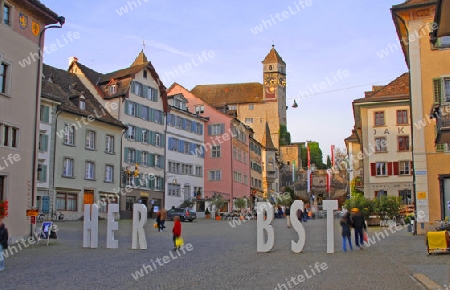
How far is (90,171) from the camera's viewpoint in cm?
5312

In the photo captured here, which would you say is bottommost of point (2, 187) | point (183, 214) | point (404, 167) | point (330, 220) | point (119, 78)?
point (183, 214)

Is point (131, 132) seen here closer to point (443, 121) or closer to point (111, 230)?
point (111, 230)

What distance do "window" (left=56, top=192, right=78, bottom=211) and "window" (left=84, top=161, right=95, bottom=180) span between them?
2244 millimetres

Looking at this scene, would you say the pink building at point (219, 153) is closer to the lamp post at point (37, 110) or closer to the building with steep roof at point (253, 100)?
the lamp post at point (37, 110)

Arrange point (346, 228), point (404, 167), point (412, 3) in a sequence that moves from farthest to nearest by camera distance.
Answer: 1. point (404, 167)
2. point (412, 3)
3. point (346, 228)

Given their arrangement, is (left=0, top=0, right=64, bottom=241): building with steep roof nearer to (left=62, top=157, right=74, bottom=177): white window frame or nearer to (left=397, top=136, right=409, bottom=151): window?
(left=62, top=157, right=74, bottom=177): white window frame

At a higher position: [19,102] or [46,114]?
[46,114]

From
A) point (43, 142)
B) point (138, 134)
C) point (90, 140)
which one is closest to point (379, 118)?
point (138, 134)

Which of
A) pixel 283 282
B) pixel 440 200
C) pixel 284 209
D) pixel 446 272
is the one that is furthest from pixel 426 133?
pixel 284 209

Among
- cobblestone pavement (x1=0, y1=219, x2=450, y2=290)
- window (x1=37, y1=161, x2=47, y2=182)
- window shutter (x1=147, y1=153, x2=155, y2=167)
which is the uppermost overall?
window shutter (x1=147, y1=153, x2=155, y2=167)

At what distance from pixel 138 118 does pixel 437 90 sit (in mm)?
35188

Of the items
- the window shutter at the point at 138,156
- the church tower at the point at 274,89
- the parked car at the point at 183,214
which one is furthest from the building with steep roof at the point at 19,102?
the church tower at the point at 274,89

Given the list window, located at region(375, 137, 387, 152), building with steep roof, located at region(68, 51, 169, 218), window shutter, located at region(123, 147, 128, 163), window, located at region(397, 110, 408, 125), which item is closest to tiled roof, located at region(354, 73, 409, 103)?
window, located at region(397, 110, 408, 125)

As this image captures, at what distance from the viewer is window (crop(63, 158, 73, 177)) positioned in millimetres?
49866
